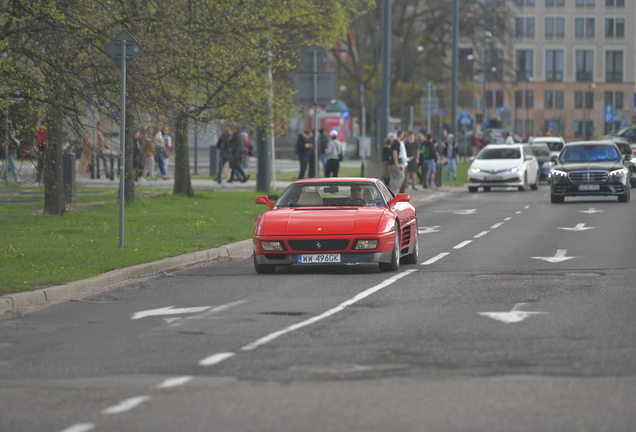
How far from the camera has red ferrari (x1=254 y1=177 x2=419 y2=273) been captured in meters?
14.9

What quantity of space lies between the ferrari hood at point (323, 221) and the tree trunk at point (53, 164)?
4981mm

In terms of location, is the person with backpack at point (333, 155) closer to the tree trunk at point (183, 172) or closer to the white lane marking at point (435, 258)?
the tree trunk at point (183, 172)

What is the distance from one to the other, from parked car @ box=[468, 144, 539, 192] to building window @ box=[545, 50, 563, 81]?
96865 millimetres

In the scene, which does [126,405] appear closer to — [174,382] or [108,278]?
[174,382]

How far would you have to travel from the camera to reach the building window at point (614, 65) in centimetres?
13712

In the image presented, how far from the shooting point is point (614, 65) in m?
137

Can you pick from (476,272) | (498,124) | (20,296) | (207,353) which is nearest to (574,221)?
(476,272)

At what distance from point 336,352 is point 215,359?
2.88 ft

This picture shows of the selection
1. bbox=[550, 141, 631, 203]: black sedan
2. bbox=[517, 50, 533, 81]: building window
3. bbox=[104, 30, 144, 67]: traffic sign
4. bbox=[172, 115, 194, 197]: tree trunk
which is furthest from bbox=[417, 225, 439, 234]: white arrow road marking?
bbox=[517, 50, 533, 81]: building window

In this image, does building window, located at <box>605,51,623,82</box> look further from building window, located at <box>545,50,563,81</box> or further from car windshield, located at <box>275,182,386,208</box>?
car windshield, located at <box>275,182,386,208</box>

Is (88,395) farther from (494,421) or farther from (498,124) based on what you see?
(498,124)

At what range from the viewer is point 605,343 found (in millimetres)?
9164

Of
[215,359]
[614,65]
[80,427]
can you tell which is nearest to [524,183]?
[215,359]

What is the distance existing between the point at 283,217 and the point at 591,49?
126 metres
